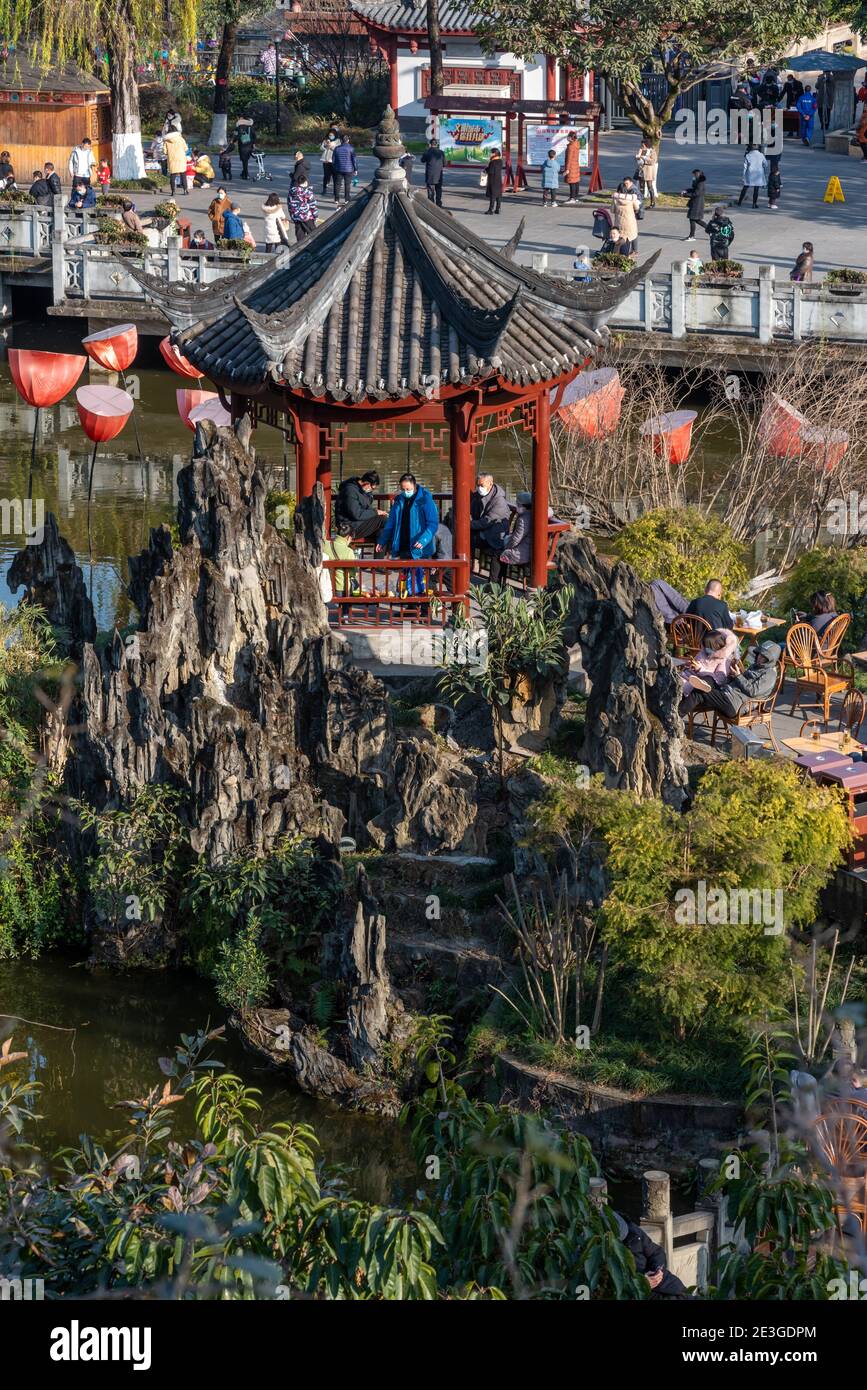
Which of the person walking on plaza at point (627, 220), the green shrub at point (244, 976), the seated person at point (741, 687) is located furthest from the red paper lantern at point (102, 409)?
the person walking on plaza at point (627, 220)

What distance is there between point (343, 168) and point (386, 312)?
24.3 meters

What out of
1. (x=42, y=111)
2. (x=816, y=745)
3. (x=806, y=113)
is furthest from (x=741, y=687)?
(x=806, y=113)

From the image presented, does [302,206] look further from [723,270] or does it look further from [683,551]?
[683,551]

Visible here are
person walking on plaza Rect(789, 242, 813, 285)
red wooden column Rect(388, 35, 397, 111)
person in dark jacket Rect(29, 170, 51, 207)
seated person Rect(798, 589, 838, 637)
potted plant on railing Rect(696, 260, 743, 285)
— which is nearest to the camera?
seated person Rect(798, 589, 838, 637)

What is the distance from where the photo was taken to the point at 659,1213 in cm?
1139

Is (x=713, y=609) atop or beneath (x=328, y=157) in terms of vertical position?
beneath

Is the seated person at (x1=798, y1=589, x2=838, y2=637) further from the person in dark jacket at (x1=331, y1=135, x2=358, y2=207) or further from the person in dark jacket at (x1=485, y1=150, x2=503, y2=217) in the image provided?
the person in dark jacket at (x1=331, y1=135, x2=358, y2=207)

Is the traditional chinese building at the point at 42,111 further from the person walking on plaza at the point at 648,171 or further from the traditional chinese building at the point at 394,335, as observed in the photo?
the traditional chinese building at the point at 394,335

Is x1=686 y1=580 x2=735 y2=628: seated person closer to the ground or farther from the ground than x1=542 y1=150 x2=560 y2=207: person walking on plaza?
closer to the ground

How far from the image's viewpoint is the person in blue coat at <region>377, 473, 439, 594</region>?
62.4 ft

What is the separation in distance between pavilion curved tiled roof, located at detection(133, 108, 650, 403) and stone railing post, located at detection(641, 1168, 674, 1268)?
27.6 feet

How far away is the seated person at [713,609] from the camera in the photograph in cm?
1775

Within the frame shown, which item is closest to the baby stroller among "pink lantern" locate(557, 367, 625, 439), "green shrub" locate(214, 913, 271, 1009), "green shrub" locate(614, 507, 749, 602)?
"pink lantern" locate(557, 367, 625, 439)

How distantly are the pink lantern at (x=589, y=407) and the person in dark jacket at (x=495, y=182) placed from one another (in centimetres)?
1764
